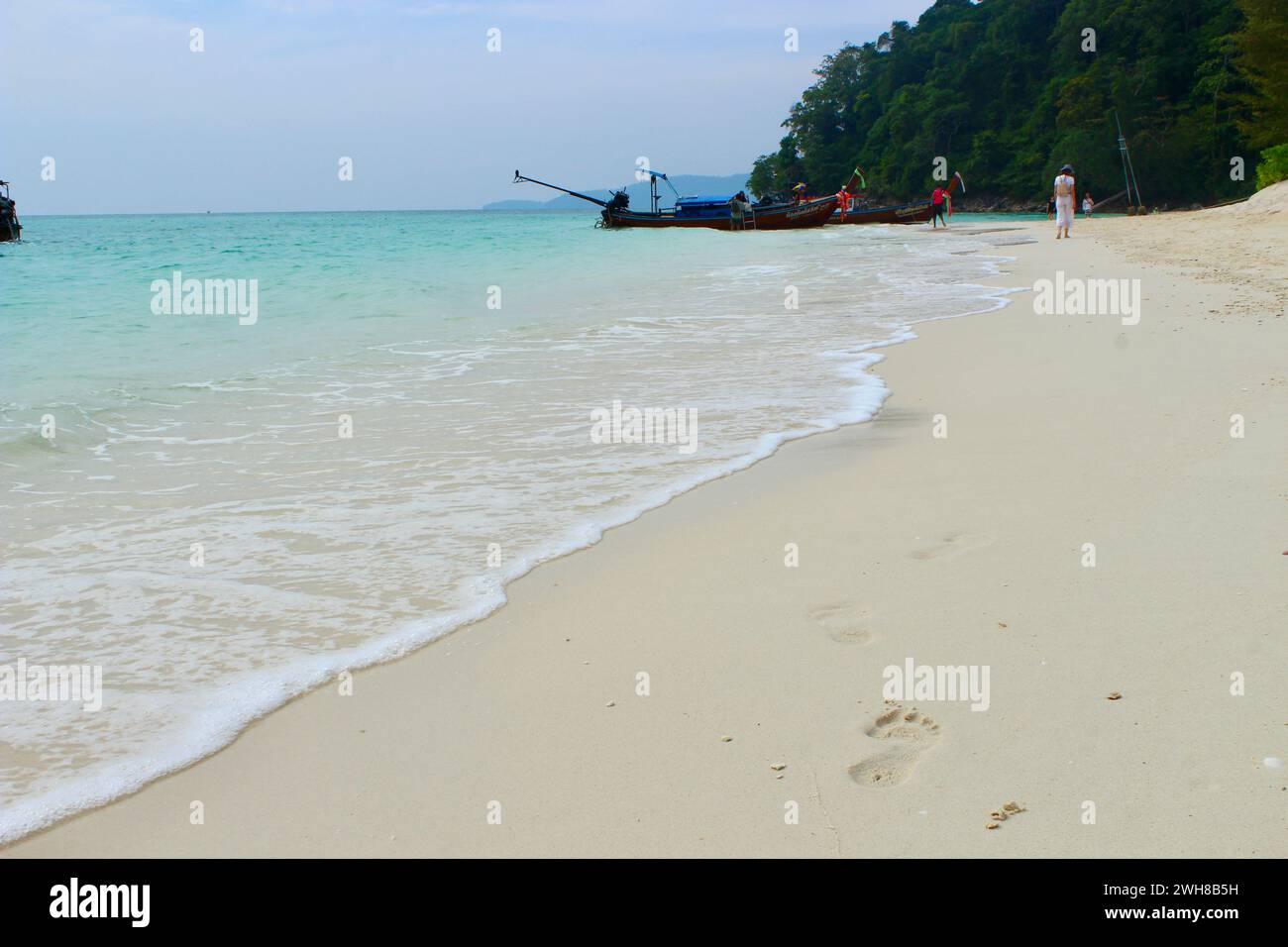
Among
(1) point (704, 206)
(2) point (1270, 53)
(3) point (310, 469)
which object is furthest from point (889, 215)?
(3) point (310, 469)

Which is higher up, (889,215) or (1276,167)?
(889,215)

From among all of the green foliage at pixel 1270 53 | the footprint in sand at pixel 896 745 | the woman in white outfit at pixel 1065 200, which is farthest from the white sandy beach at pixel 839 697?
the green foliage at pixel 1270 53

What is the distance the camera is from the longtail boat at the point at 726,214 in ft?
182

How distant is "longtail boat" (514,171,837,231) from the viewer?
→ 182 ft

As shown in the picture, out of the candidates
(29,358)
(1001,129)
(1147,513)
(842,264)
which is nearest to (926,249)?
(842,264)

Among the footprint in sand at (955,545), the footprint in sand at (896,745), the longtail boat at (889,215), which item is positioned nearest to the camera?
the footprint in sand at (896,745)

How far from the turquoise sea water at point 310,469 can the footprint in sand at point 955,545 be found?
1.48m

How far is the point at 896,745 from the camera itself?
2.66 metres

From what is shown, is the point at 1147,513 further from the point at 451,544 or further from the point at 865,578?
the point at 451,544

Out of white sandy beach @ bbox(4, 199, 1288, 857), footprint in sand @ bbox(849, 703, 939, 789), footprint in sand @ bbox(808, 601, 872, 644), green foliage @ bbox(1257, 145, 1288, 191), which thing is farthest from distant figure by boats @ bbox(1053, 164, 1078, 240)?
footprint in sand @ bbox(849, 703, 939, 789)

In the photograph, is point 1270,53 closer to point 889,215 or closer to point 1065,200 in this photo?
point 1065,200

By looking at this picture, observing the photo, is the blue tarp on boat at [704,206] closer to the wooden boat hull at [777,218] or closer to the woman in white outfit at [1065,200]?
the wooden boat hull at [777,218]

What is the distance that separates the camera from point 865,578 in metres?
3.81

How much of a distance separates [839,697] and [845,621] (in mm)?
549
